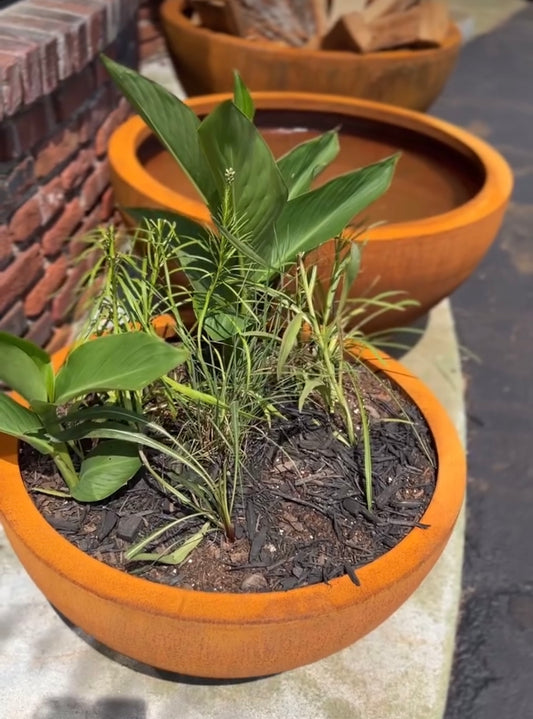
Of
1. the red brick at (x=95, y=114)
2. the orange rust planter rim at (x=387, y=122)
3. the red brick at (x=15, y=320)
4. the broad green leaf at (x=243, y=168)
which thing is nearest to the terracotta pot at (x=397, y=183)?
the orange rust planter rim at (x=387, y=122)

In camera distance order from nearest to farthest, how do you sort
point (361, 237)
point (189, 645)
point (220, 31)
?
point (189, 645)
point (361, 237)
point (220, 31)

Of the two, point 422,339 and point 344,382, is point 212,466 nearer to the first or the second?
point 344,382

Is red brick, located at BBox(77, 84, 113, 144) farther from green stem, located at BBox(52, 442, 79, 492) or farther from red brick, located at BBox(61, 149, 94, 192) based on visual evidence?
green stem, located at BBox(52, 442, 79, 492)

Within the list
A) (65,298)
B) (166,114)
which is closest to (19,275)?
(65,298)

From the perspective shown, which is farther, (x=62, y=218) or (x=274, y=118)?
(x=274, y=118)

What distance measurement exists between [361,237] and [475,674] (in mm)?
876

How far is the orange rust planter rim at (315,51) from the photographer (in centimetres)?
224

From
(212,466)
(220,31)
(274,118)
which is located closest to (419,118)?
(274,118)

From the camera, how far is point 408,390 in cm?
129

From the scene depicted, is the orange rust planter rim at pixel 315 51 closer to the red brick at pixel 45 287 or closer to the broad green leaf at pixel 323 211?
the red brick at pixel 45 287

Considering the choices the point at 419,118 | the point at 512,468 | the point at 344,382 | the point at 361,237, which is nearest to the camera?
the point at 344,382

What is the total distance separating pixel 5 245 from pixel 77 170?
43cm

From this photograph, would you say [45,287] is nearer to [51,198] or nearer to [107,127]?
[51,198]

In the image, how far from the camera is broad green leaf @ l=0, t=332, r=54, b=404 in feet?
3.04
